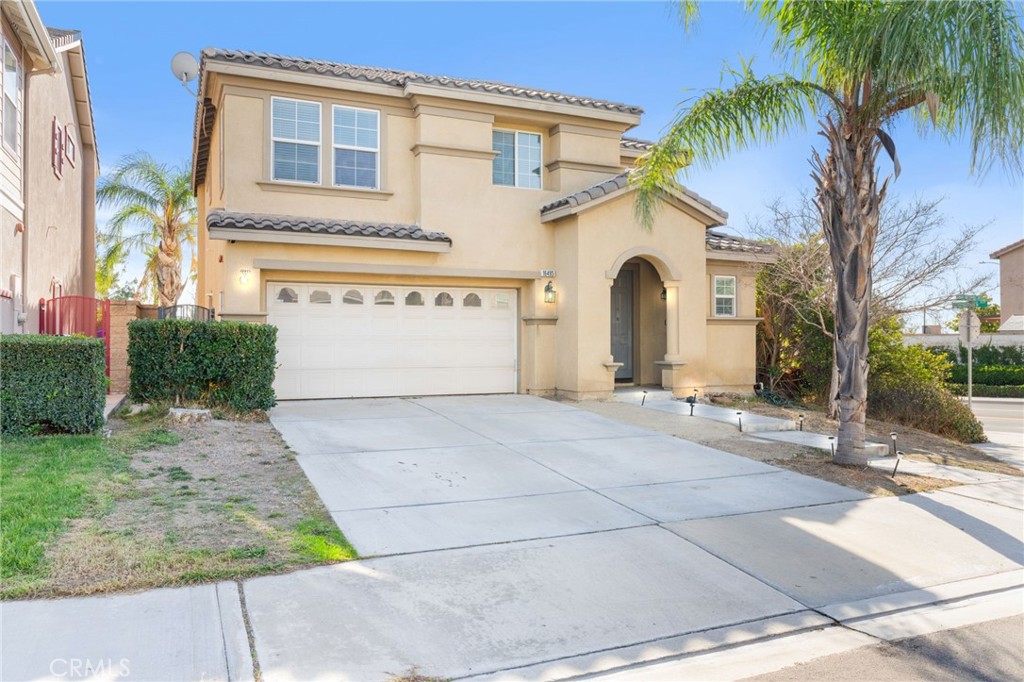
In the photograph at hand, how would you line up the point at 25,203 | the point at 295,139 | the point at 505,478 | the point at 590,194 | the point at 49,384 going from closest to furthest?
the point at 505,478 → the point at 49,384 → the point at 25,203 → the point at 295,139 → the point at 590,194

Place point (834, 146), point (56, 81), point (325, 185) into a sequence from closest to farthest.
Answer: point (834, 146) → point (325, 185) → point (56, 81)

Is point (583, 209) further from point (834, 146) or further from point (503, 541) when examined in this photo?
point (503, 541)

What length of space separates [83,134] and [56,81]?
4699mm

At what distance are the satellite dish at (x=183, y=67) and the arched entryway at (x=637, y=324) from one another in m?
10.3

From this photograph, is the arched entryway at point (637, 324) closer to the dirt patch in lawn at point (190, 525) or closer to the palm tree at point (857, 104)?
the palm tree at point (857, 104)

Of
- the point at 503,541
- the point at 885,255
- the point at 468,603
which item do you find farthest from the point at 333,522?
the point at 885,255

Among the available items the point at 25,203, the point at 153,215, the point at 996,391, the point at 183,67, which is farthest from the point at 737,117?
the point at 996,391

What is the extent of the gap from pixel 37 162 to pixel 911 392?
1796cm

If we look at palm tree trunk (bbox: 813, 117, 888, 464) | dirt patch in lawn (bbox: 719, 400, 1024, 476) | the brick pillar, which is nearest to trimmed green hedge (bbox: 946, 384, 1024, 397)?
dirt patch in lawn (bbox: 719, 400, 1024, 476)

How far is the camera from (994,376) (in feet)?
95.3

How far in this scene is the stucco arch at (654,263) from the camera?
47.5ft

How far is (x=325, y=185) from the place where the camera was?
1342 centimetres

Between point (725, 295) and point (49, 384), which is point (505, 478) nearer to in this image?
point (49, 384)

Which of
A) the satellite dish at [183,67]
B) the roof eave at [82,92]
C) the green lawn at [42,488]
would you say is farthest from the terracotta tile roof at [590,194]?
the roof eave at [82,92]
